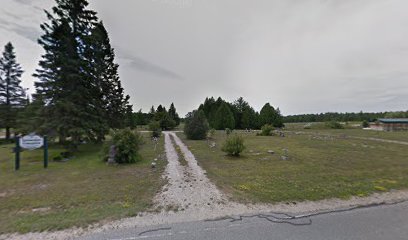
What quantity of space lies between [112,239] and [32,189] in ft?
18.4

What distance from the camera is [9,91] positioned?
25.4 m

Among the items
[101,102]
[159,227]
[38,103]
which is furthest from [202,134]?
[159,227]

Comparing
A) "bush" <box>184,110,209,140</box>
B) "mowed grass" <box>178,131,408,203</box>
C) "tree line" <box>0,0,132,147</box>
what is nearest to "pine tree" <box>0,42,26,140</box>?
"tree line" <box>0,0,132,147</box>

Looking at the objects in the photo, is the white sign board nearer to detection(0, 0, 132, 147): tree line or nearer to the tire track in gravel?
detection(0, 0, 132, 147): tree line

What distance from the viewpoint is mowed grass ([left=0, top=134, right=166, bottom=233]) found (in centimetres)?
438

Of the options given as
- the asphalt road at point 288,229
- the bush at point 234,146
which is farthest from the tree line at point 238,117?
the asphalt road at point 288,229

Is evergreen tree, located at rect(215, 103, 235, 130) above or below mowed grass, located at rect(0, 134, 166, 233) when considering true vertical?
above

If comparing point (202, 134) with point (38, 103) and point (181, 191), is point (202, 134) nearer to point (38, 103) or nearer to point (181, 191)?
point (38, 103)

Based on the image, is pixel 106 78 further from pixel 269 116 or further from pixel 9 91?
pixel 269 116

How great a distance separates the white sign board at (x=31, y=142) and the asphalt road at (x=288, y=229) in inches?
387

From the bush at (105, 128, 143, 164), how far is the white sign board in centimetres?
345

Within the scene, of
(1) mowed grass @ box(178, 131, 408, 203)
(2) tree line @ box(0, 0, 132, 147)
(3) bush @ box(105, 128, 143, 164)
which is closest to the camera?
(1) mowed grass @ box(178, 131, 408, 203)

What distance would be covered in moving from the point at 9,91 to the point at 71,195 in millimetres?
30713

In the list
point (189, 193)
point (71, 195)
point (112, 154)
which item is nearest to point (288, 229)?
point (189, 193)
